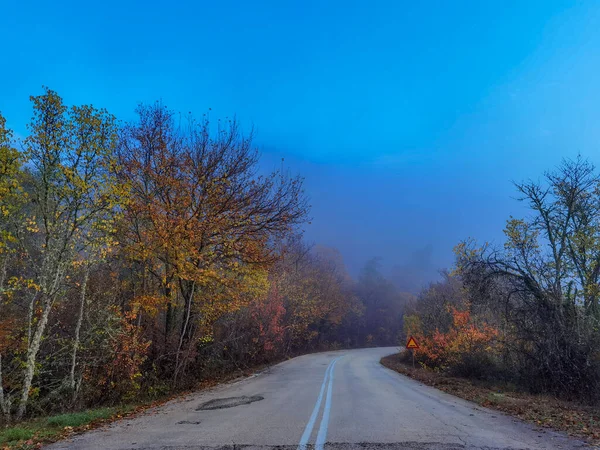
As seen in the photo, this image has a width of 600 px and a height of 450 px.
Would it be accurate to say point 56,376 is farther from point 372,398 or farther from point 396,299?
point 396,299

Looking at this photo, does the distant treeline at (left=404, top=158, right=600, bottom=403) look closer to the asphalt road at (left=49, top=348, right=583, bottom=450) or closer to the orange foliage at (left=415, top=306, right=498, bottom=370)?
the orange foliage at (left=415, top=306, right=498, bottom=370)

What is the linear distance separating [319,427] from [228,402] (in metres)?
4.50

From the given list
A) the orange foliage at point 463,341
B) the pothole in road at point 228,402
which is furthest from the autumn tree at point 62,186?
the orange foliage at point 463,341

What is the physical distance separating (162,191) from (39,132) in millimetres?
5545

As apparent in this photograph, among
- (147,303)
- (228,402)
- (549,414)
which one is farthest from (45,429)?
(549,414)

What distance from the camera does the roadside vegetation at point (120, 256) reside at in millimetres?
9977

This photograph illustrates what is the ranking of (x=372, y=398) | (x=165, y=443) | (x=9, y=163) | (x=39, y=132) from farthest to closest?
(x=372, y=398) < (x=39, y=132) < (x=9, y=163) < (x=165, y=443)

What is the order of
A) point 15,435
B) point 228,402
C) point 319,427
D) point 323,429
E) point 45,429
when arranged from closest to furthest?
point 15,435 < point 323,429 < point 319,427 < point 45,429 < point 228,402

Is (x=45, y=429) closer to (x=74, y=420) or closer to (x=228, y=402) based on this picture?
(x=74, y=420)

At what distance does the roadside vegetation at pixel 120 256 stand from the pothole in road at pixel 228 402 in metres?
2.82

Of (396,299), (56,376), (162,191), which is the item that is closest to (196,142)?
(162,191)

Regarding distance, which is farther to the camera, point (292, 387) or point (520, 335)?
point (520, 335)

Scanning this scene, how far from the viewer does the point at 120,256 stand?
1443 centimetres

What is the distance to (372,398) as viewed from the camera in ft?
36.2
